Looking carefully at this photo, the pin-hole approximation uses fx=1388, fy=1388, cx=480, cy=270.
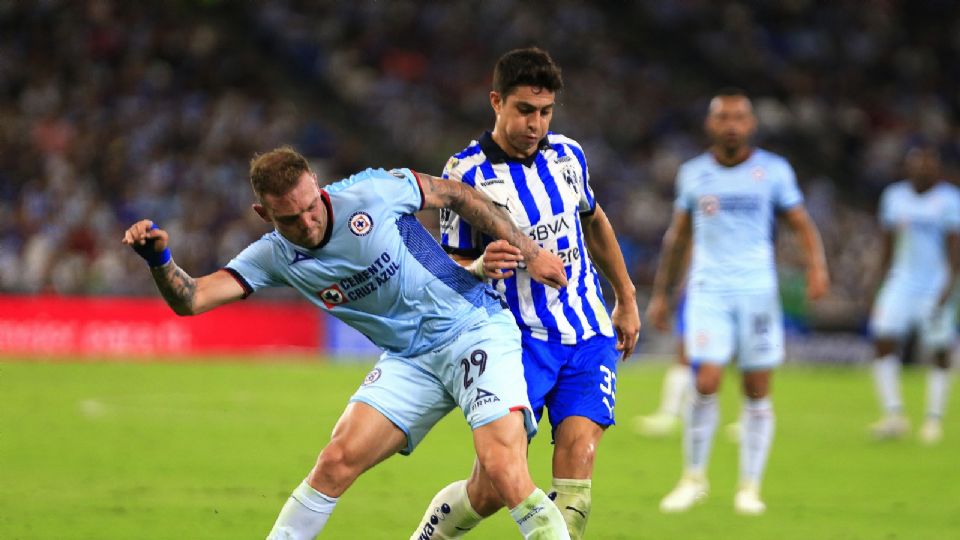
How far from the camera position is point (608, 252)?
21.9 feet

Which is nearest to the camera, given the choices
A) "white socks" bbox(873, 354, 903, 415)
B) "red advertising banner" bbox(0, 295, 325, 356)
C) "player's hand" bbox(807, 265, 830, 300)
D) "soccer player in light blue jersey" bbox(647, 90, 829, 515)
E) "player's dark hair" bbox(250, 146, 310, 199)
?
"player's dark hair" bbox(250, 146, 310, 199)

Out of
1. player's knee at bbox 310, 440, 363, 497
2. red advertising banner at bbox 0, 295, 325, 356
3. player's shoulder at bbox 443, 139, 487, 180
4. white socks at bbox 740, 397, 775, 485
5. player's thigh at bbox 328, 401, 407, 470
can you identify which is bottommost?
red advertising banner at bbox 0, 295, 325, 356

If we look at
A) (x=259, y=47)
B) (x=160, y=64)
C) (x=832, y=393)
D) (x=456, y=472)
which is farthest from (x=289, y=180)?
(x=259, y=47)

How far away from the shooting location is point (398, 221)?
5883 millimetres

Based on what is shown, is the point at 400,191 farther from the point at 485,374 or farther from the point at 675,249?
the point at 675,249

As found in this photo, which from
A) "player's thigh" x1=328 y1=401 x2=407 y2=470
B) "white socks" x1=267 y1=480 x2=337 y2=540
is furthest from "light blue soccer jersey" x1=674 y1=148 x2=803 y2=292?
"white socks" x1=267 y1=480 x2=337 y2=540

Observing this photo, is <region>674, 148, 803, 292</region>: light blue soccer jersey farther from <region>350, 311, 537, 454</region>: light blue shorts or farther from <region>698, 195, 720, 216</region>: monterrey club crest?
<region>350, 311, 537, 454</region>: light blue shorts

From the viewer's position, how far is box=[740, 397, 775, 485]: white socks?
9.16 m

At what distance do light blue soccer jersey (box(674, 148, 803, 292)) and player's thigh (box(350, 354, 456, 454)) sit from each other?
3998mm

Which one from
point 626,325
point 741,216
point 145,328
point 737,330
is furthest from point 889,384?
point 145,328

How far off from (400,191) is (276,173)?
0.66m

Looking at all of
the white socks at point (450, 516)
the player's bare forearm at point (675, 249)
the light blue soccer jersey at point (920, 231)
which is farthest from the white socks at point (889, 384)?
the white socks at point (450, 516)

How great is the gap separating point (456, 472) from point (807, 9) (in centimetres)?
2273

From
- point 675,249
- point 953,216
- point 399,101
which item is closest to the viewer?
point 675,249
